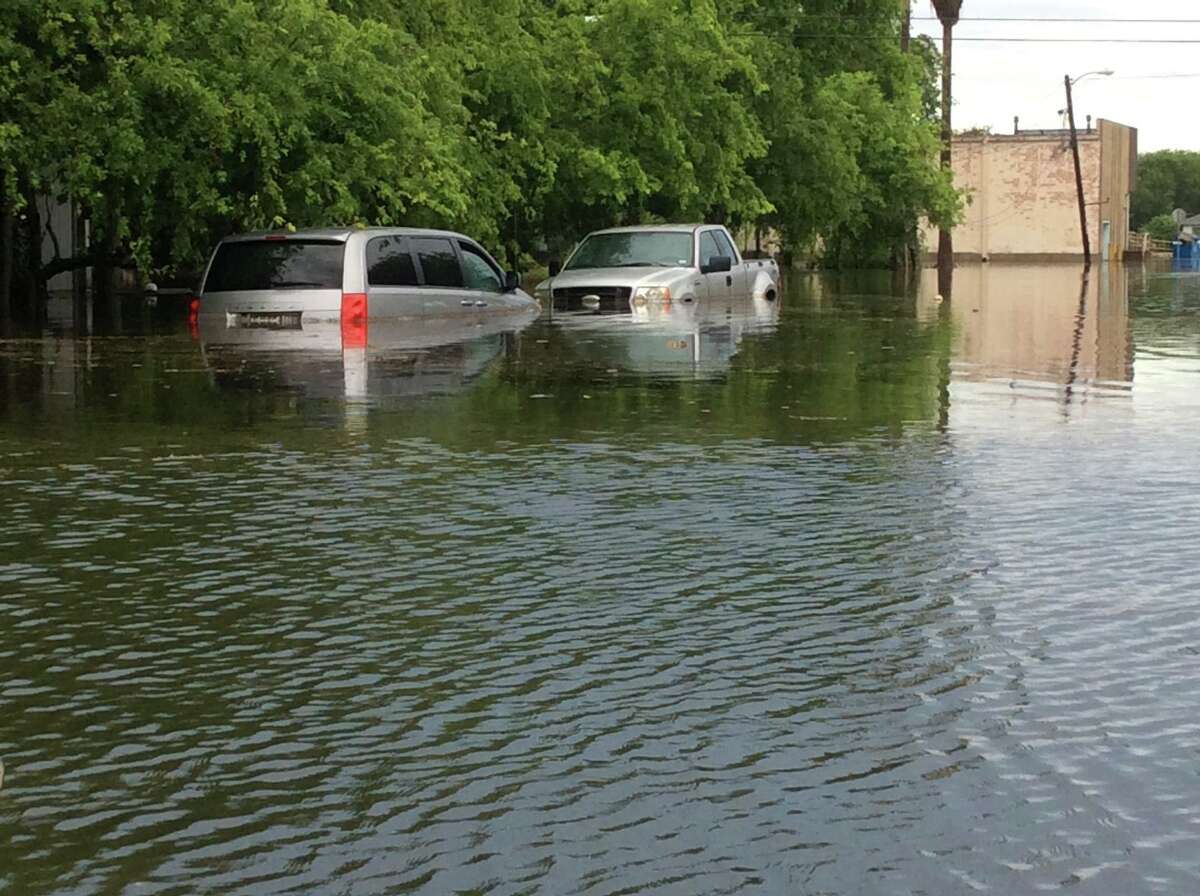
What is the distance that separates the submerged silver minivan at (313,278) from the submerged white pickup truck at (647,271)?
662 centimetres

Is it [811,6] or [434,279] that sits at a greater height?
[811,6]

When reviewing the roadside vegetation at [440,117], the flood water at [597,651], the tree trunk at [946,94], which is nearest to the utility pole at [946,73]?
the tree trunk at [946,94]

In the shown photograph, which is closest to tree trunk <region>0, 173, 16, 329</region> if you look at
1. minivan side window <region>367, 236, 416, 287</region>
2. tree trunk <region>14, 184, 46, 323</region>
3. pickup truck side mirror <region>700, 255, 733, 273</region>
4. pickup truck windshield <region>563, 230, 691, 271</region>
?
tree trunk <region>14, 184, 46, 323</region>

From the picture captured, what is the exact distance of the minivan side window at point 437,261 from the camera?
24.2 meters

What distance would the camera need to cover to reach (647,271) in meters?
30.6

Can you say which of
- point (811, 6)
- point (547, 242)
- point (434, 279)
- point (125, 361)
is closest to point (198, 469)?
point (125, 361)

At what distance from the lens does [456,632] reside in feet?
24.5

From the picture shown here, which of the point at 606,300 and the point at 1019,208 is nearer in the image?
the point at 606,300

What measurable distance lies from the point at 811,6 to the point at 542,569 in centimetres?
4825

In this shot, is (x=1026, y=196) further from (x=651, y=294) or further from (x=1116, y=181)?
(x=651, y=294)

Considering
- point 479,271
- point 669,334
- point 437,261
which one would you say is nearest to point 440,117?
point 479,271

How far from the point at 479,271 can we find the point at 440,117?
8.76 meters

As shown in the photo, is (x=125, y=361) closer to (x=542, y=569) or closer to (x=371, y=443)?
(x=371, y=443)

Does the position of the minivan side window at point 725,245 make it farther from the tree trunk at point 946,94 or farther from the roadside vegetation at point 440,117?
the tree trunk at point 946,94
